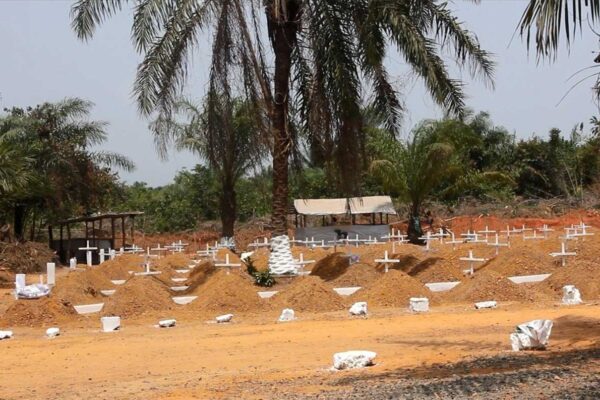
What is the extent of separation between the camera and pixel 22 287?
16219mm

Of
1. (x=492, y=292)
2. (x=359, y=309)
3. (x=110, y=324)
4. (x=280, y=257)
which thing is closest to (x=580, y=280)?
(x=492, y=292)

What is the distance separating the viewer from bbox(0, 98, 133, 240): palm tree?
33.6 meters

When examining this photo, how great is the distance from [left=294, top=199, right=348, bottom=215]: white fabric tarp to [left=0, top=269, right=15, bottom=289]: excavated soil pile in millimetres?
14966

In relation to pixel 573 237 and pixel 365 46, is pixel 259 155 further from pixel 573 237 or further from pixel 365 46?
pixel 573 237

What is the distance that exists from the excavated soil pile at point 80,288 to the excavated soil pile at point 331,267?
5.48 metres

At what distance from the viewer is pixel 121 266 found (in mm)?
25188

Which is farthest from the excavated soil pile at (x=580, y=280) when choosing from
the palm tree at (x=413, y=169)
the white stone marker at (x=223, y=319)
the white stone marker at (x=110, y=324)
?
the palm tree at (x=413, y=169)

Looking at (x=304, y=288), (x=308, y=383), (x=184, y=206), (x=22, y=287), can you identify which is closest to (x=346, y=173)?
(x=304, y=288)

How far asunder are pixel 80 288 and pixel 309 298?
236 inches

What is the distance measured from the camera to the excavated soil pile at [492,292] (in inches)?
603

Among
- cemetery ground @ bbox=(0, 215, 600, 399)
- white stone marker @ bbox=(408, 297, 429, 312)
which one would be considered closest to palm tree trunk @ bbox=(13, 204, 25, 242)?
cemetery ground @ bbox=(0, 215, 600, 399)

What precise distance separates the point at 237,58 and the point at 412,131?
1704 centimetres

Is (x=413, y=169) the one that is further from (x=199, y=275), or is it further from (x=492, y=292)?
(x=492, y=292)

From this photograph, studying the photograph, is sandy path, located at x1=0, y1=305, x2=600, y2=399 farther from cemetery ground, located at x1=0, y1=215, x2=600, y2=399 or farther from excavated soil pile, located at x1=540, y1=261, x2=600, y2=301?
excavated soil pile, located at x1=540, y1=261, x2=600, y2=301
